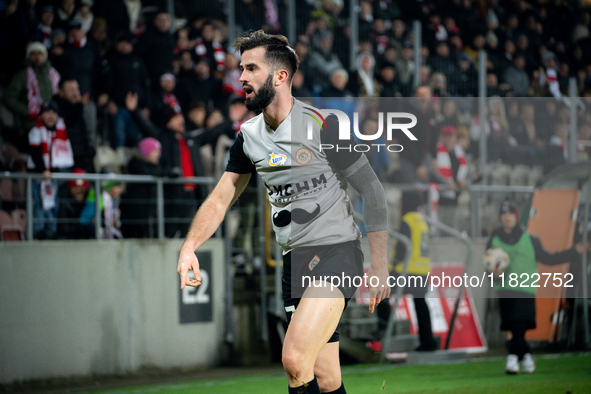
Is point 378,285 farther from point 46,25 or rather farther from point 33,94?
point 46,25

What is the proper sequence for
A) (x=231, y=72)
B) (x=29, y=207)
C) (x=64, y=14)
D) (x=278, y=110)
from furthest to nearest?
(x=231, y=72), (x=64, y=14), (x=29, y=207), (x=278, y=110)

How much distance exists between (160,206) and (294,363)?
5970mm

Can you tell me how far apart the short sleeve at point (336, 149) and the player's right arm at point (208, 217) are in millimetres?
619

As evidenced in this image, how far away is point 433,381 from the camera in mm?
8742

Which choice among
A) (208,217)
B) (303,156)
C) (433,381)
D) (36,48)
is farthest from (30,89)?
(433,381)

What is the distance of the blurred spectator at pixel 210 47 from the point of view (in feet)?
37.2

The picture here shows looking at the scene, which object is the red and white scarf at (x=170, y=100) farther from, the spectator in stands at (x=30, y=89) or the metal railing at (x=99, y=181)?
the spectator in stands at (x=30, y=89)

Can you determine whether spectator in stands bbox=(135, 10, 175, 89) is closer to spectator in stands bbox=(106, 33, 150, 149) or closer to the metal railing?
spectator in stands bbox=(106, 33, 150, 149)

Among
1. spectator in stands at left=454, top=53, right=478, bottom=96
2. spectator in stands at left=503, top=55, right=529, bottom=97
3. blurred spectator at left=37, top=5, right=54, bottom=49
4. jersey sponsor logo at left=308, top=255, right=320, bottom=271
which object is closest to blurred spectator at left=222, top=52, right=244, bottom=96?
blurred spectator at left=37, top=5, right=54, bottom=49

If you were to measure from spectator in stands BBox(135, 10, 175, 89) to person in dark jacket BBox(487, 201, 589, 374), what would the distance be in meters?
5.05

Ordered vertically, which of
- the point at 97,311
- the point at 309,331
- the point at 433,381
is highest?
the point at 309,331

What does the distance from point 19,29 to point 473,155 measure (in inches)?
281

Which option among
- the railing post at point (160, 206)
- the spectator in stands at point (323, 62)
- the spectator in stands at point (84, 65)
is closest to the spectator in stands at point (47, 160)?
the spectator in stands at point (84, 65)

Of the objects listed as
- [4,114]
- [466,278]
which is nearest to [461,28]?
[466,278]
